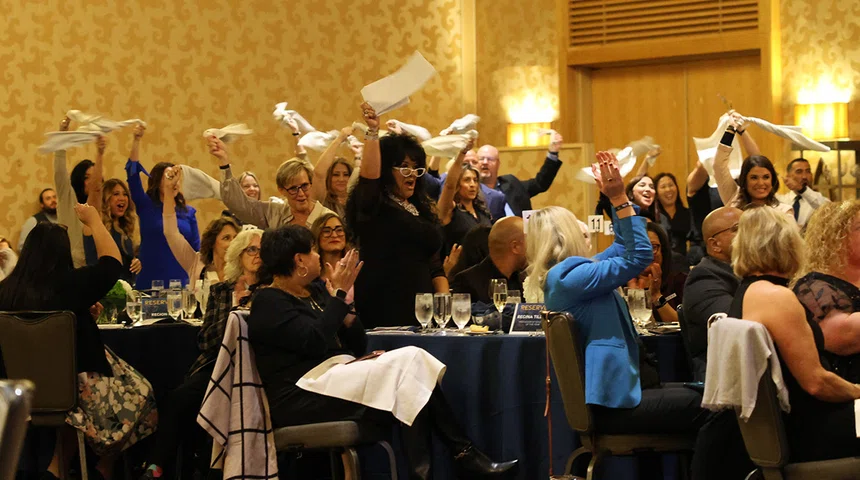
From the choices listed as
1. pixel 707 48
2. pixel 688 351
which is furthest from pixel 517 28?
pixel 688 351

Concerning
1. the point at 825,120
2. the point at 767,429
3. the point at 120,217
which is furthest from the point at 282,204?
the point at 825,120

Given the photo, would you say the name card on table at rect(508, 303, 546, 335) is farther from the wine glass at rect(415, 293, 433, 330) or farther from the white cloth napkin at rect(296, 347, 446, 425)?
the white cloth napkin at rect(296, 347, 446, 425)

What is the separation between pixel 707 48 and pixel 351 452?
751 cm

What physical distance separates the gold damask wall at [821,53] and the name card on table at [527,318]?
611 cm

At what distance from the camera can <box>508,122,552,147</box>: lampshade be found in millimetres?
11664

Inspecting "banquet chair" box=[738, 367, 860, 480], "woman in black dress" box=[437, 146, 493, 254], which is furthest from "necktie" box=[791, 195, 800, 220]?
"banquet chair" box=[738, 367, 860, 480]

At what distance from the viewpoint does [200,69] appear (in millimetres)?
9938

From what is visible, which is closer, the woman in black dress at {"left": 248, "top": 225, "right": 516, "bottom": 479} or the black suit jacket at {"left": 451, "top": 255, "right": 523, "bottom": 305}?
the woman in black dress at {"left": 248, "top": 225, "right": 516, "bottom": 479}

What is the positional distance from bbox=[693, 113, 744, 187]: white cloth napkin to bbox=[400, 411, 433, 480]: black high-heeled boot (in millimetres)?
3381

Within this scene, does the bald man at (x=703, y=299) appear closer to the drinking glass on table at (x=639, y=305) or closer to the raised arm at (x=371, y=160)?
the drinking glass on table at (x=639, y=305)

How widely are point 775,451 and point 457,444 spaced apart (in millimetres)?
1337

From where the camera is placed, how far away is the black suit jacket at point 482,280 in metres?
5.52

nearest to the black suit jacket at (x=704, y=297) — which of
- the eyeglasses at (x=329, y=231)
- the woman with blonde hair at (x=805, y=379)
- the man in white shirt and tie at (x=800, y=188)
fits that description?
the woman with blonde hair at (x=805, y=379)

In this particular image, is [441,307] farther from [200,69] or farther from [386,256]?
[200,69]
